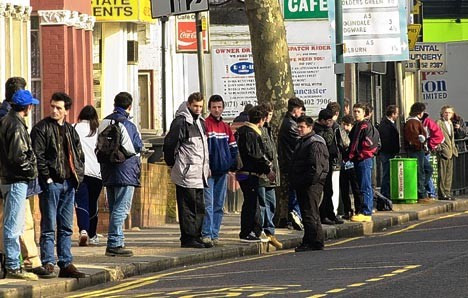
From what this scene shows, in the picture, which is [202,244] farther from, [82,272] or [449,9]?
[449,9]

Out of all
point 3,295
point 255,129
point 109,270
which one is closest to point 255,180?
point 255,129

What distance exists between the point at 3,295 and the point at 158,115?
39.6 m

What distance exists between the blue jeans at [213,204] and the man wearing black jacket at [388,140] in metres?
8.77

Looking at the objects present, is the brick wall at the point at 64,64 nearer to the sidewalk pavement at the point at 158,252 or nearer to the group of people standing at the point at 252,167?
the sidewalk pavement at the point at 158,252

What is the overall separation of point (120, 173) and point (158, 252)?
1372mm

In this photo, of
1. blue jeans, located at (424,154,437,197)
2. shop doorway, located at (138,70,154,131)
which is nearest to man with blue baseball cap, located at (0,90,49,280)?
blue jeans, located at (424,154,437,197)

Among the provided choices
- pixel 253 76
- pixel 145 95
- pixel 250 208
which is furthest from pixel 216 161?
pixel 145 95

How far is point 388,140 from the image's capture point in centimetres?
3106

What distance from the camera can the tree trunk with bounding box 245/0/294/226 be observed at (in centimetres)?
2656

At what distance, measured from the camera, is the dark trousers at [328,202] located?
1008 inches

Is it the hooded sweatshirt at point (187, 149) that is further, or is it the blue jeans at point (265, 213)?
the blue jeans at point (265, 213)

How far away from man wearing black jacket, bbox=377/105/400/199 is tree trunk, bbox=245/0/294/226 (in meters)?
4.40

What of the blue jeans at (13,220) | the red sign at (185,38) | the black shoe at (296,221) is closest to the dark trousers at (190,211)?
the black shoe at (296,221)

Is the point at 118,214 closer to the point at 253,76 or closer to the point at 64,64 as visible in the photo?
the point at 64,64
